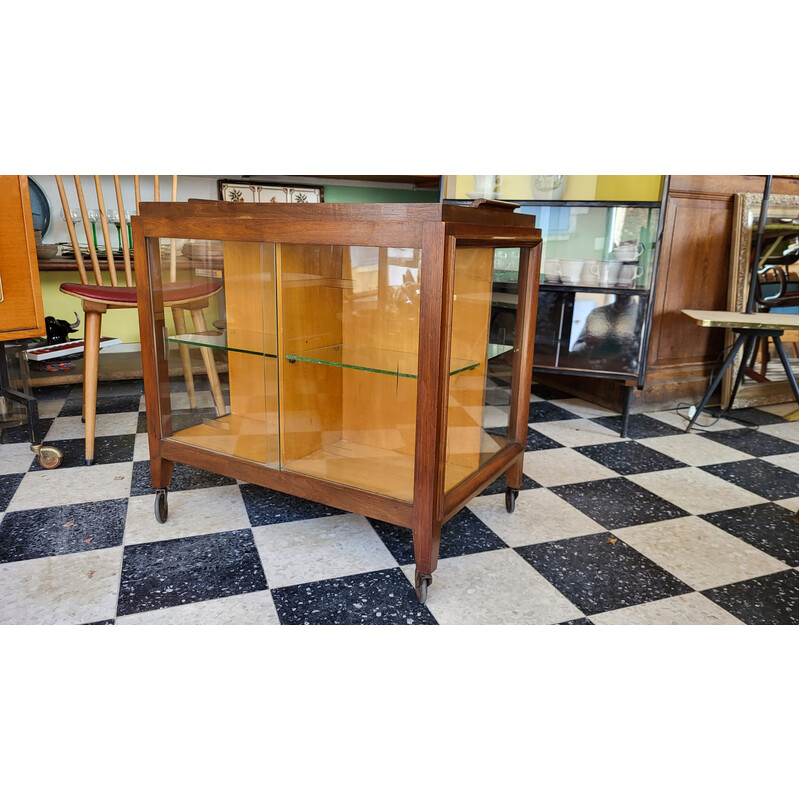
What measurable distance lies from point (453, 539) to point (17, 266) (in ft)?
5.00

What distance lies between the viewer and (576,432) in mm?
2594

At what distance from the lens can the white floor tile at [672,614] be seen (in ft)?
4.39

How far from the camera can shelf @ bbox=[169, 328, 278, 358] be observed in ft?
5.08

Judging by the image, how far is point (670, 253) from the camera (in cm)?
275

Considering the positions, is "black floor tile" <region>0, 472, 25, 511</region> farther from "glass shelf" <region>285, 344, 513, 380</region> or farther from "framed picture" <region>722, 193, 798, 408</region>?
"framed picture" <region>722, 193, 798, 408</region>

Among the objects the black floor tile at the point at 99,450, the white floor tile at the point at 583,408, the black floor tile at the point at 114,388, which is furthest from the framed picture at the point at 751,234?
the black floor tile at the point at 114,388

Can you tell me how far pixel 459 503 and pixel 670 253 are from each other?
1.86 metres

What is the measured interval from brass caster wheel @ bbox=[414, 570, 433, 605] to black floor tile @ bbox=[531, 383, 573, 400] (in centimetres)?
187

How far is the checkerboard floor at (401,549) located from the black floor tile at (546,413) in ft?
1.42

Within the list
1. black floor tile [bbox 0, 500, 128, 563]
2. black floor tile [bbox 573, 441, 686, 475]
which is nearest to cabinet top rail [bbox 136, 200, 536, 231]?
black floor tile [bbox 0, 500, 128, 563]

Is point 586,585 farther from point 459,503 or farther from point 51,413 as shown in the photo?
point 51,413

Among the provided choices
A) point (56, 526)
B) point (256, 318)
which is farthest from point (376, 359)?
point (56, 526)

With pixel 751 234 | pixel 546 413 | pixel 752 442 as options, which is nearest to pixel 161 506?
pixel 546 413

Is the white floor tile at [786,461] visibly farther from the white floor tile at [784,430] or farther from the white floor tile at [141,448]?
the white floor tile at [141,448]
